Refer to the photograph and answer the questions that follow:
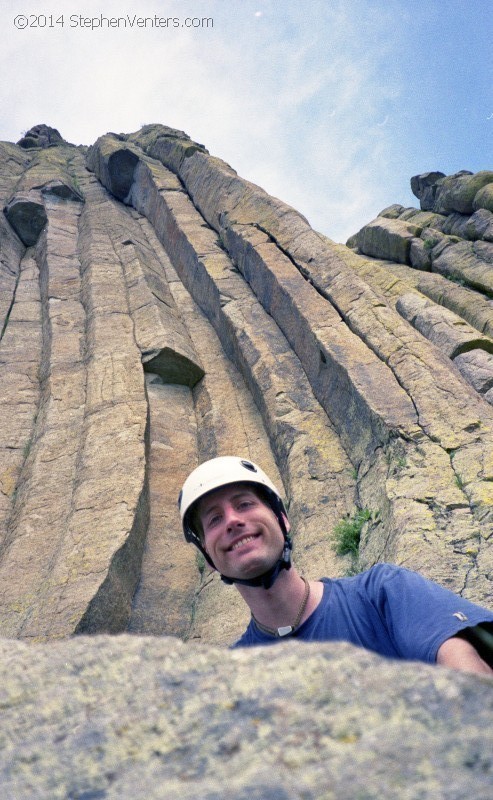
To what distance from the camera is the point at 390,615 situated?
3.38m

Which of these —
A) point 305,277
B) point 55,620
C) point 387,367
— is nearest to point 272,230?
point 305,277

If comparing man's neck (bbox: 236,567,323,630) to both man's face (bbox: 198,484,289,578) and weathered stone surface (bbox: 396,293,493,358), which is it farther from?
weathered stone surface (bbox: 396,293,493,358)

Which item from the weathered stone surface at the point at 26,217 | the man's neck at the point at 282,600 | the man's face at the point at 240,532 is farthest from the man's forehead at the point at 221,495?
the weathered stone surface at the point at 26,217

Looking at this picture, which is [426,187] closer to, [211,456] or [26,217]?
[26,217]

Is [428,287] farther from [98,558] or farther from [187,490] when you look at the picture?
[187,490]

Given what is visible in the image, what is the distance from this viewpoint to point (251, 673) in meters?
2.10

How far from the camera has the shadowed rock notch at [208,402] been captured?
8.68 meters

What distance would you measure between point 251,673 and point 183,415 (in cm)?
1178

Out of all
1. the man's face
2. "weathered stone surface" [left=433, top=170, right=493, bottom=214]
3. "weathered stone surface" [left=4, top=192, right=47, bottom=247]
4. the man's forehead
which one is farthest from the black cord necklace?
"weathered stone surface" [left=433, top=170, right=493, bottom=214]

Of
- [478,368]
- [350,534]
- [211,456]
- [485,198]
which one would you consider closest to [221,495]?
[350,534]

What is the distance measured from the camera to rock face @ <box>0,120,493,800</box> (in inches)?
71.5

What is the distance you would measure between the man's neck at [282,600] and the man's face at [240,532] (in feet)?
0.42

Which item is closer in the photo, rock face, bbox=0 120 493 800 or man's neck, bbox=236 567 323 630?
rock face, bbox=0 120 493 800

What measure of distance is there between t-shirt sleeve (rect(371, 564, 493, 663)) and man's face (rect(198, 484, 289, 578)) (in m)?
0.73
